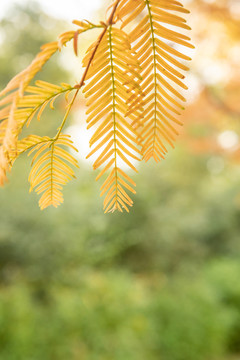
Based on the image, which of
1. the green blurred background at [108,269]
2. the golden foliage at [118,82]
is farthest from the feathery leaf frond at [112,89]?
the green blurred background at [108,269]

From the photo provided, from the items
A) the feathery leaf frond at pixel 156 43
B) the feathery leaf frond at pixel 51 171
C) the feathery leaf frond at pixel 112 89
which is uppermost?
the feathery leaf frond at pixel 156 43

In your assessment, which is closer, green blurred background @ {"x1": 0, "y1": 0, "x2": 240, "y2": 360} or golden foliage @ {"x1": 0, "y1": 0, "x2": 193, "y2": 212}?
golden foliage @ {"x1": 0, "y1": 0, "x2": 193, "y2": 212}

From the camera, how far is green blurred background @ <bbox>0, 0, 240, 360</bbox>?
3646mm

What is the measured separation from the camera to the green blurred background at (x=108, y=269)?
365 centimetres

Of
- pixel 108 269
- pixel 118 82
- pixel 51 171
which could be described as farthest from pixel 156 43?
pixel 108 269

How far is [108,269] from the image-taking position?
4789mm

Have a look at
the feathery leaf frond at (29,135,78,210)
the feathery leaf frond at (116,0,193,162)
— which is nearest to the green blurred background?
the feathery leaf frond at (29,135,78,210)

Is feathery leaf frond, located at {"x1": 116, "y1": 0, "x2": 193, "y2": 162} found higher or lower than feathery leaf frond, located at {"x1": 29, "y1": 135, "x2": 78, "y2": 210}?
higher

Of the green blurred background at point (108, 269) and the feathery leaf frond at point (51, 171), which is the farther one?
the green blurred background at point (108, 269)

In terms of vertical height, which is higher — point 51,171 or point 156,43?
point 156,43

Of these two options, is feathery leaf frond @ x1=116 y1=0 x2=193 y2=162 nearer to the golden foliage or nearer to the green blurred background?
the golden foliage

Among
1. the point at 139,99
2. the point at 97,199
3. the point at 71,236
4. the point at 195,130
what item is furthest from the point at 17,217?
the point at 195,130

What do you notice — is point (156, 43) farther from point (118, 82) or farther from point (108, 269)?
point (108, 269)

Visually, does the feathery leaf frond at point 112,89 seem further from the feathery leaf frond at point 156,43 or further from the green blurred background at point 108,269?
the green blurred background at point 108,269
